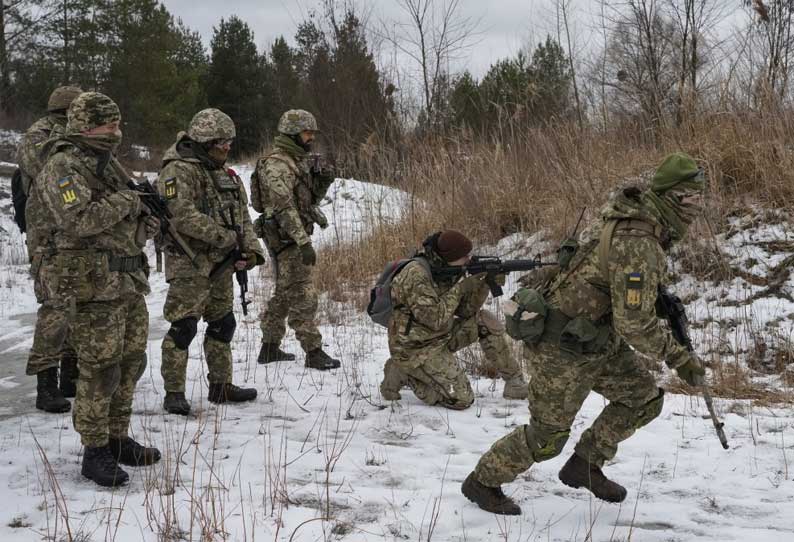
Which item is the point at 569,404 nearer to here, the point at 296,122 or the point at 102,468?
the point at 102,468

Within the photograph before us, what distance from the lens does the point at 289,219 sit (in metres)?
5.37

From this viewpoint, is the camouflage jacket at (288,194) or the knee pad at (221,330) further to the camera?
the camouflage jacket at (288,194)

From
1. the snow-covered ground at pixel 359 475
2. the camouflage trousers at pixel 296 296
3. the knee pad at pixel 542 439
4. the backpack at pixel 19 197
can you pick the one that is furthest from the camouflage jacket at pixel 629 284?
the backpack at pixel 19 197

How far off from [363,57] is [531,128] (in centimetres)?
849

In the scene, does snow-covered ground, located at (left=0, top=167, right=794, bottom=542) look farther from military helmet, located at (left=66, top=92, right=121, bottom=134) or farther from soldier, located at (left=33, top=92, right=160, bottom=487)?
military helmet, located at (left=66, top=92, right=121, bottom=134)

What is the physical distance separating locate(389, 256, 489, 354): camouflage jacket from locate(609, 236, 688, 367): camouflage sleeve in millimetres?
1900

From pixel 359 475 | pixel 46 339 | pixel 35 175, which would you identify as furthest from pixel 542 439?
pixel 35 175

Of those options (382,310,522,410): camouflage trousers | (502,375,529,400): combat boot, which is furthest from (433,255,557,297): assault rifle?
(502,375,529,400): combat boot

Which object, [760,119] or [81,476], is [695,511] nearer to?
[81,476]

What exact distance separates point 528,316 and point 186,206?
2327mm

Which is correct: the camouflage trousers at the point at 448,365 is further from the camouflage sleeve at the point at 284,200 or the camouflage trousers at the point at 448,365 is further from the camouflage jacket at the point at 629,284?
the camouflage jacket at the point at 629,284

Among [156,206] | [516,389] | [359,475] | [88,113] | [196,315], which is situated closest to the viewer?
[88,113]

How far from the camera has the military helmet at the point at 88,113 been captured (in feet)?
11.0

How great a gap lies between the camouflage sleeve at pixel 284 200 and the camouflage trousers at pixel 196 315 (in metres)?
0.82
